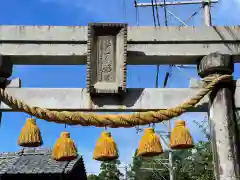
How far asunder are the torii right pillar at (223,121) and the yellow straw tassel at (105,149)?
1234mm

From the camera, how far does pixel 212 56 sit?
5199 mm

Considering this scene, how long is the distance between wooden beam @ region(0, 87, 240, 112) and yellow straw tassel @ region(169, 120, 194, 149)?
1.01ft

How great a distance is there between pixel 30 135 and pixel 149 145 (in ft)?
4.75

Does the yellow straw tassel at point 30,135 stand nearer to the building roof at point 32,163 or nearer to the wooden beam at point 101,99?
the wooden beam at point 101,99

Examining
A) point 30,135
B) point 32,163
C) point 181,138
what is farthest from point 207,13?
point 30,135

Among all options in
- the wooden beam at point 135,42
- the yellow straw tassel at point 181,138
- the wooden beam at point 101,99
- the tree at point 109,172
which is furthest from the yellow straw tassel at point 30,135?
the tree at point 109,172

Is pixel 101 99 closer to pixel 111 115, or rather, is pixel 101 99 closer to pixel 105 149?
pixel 111 115

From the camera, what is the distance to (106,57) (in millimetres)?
5305

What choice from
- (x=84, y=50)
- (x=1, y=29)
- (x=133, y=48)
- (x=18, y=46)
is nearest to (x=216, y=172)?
(x=133, y=48)

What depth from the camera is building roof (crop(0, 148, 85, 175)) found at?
41.9ft

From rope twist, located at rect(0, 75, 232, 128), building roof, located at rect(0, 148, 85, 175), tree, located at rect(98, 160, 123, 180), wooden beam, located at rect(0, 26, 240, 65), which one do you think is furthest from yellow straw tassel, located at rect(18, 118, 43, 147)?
tree, located at rect(98, 160, 123, 180)

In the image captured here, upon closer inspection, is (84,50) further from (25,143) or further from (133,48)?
(25,143)

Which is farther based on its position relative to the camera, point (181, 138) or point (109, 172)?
point (109, 172)

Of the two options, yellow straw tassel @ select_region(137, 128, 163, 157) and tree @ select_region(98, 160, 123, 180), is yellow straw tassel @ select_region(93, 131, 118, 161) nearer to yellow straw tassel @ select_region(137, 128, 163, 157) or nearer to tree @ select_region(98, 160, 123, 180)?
yellow straw tassel @ select_region(137, 128, 163, 157)
